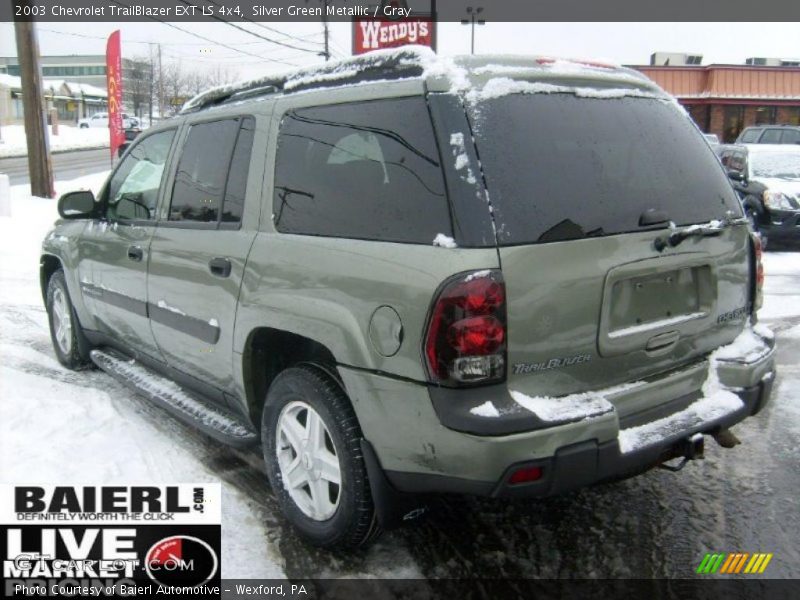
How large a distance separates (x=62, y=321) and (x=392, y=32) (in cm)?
1700

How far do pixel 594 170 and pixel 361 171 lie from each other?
88cm

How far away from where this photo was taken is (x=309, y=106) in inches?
121

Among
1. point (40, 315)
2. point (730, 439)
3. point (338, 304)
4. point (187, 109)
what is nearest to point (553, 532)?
point (730, 439)

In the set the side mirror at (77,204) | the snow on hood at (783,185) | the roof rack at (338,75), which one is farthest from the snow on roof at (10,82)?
the roof rack at (338,75)

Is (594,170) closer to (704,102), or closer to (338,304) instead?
(338,304)

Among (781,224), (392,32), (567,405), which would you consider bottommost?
(781,224)

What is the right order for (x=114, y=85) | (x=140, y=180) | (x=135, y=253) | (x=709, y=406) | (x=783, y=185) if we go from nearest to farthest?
(x=709, y=406), (x=135, y=253), (x=140, y=180), (x=783, y=185), (x=114, y=85)

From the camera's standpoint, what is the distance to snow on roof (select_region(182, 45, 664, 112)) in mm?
2604

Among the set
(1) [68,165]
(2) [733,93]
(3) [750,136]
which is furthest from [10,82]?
(3) [750,136]

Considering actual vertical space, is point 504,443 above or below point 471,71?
below

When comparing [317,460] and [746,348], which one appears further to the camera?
[746,348]

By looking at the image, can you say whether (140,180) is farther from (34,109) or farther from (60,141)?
(60,141)

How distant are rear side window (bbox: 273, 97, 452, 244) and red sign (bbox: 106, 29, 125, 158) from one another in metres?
16.2

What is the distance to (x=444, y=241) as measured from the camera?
241 centimetres
